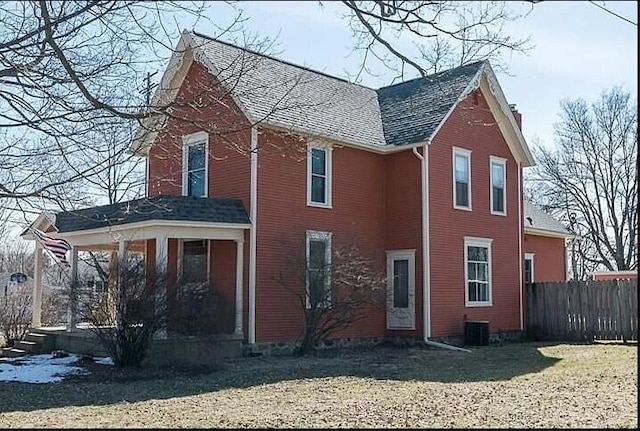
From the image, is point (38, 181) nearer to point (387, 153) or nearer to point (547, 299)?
point (387, 153)

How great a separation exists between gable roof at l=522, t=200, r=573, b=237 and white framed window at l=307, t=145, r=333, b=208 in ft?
31.8

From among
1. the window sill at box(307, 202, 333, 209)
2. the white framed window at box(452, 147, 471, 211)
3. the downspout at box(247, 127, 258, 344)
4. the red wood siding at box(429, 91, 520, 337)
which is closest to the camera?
the downspout at box(247, 127, 258, 344)

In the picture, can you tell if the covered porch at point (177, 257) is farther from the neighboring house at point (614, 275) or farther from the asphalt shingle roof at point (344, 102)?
the neighboring house at point (614, 275)

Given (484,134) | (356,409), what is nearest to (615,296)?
(484,134)

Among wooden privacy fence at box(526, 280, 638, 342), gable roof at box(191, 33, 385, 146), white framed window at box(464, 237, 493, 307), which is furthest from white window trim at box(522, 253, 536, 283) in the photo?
gable roof at box(191, 33, 385, 146)

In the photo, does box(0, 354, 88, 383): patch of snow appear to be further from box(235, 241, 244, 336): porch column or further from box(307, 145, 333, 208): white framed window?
box(307, 145, 333, 208): white framed window

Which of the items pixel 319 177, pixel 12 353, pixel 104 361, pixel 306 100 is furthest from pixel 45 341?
pixel 306 100

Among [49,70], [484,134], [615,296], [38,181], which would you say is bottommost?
[615,296]

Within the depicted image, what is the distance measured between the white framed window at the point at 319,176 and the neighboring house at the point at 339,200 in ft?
0.13

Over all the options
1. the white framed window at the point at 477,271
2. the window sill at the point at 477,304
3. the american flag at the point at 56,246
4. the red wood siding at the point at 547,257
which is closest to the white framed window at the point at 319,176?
the white framed window at the point at 477,271

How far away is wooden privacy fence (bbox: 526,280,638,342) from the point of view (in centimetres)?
2047

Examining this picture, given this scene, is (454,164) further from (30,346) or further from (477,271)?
(30,346)

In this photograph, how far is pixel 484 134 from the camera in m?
21.7

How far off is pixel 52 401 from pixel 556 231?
68.5 ft
